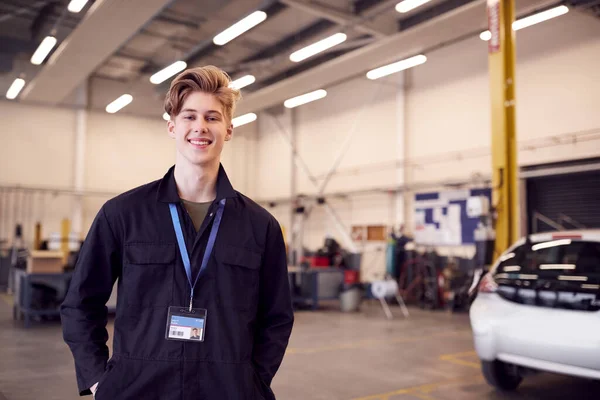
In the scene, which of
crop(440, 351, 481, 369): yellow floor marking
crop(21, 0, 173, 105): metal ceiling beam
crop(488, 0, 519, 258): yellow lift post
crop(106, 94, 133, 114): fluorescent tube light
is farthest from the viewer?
crop(106, 94, 133, 114): fluorescent tube light

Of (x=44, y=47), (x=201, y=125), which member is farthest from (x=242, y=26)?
(x=201, y=125)

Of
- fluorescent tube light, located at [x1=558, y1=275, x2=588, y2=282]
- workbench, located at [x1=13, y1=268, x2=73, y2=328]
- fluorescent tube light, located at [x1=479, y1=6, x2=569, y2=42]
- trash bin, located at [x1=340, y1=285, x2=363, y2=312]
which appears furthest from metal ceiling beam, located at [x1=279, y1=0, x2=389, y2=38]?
fluorescent tube light, located at [x1=558, y1=275, x2=588, y2=282]

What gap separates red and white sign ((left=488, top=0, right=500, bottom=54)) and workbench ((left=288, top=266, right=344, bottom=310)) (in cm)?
519

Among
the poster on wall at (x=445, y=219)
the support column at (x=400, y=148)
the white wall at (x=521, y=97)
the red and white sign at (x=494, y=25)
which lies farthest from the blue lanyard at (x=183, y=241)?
the support column at (x=400, y=148)

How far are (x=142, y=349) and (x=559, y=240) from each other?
375 cm

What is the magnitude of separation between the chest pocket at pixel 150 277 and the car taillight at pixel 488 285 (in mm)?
3371

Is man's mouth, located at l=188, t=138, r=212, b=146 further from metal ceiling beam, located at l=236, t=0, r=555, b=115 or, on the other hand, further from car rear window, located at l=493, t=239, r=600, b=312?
metal ceiling beam, located at l=236, t=0, r=555, b=115

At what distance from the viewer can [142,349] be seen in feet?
4.92

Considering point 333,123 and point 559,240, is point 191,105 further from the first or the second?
point 333,123

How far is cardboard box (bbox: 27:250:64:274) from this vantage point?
777cm

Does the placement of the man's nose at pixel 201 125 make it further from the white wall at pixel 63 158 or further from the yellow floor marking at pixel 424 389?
the white wall at pixel 63 158

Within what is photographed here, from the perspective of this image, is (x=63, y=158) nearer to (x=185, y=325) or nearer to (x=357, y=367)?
(x=357, y=367)

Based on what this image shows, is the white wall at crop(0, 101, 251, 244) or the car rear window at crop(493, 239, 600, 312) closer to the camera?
the car rear window at crop(493, 239, 600, 312)

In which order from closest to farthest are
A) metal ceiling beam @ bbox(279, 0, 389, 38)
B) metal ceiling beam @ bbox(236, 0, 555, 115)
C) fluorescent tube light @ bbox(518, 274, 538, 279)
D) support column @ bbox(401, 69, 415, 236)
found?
fluorescent tube light @ bbox(518, 274, 538, 279)
metal ceiling beam @ bbox(236, 0, 555, 115)
metal ceiling beam @ bbox(279, 0, 389, 38)
support column @ bbox(401, 69, 415, 236)
